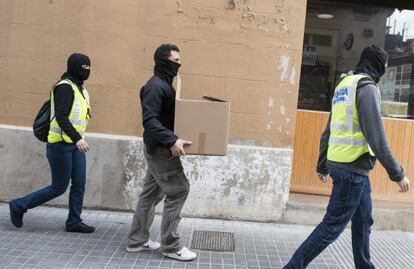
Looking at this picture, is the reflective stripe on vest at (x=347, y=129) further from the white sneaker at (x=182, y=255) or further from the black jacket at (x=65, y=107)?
the black jacket at (x=65, y=107)

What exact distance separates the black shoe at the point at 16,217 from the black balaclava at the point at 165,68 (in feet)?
6.63

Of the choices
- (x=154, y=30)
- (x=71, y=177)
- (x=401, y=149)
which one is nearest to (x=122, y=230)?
(x=71, y=177)

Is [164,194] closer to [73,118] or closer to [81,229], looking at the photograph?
[81,229]

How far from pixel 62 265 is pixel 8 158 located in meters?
2.07

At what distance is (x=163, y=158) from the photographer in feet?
13.9

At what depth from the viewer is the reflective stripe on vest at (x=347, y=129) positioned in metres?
3.63

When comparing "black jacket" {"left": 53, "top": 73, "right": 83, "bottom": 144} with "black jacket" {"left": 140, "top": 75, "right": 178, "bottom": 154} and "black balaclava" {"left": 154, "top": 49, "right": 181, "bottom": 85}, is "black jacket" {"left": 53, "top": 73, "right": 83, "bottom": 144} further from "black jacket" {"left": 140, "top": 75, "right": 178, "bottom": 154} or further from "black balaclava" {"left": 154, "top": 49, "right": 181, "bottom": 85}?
"black balaclava" {"left": 154, "top": 49, "right": 181, "bottom": 85}

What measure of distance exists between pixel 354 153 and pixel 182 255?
5.78 feet

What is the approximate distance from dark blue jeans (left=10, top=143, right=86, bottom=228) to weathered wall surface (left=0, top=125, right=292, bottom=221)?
0.72 m

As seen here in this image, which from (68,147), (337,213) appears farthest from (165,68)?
(337,213)

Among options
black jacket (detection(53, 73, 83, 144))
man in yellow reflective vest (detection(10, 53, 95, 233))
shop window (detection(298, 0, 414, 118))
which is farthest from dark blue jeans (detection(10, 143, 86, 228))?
shop window (detection(298, 0, 414, 118))

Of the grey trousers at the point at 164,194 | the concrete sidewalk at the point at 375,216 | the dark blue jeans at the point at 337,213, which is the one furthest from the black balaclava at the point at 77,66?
the concrete sidewalk at the point at 375,216

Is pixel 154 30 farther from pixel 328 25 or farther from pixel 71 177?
pixel 328 25

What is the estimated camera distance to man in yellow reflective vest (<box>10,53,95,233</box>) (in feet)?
15.4
